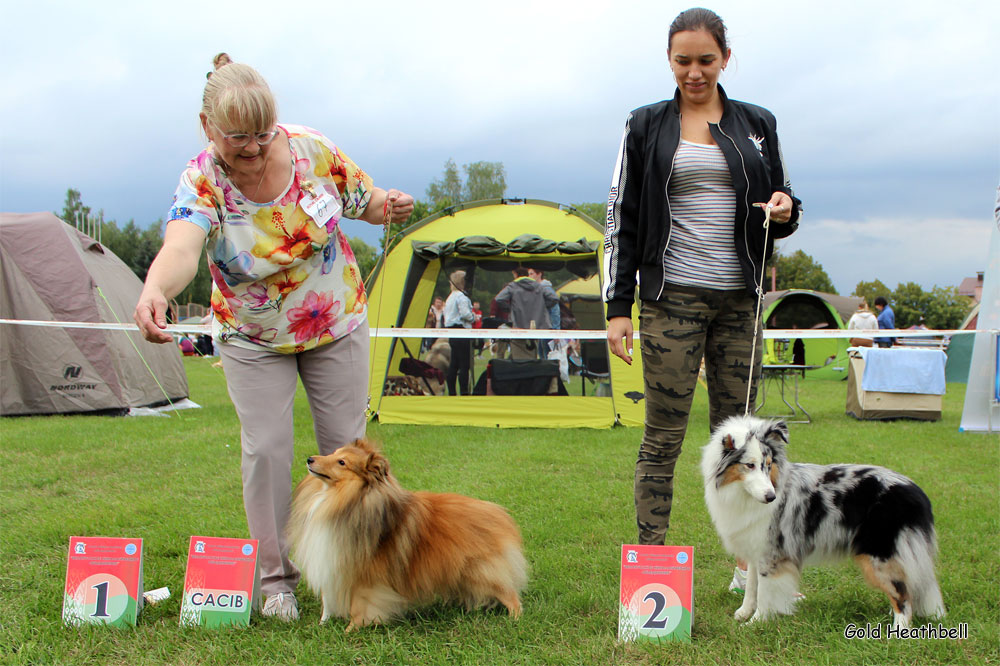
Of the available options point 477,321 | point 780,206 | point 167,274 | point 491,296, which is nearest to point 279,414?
point 167,274

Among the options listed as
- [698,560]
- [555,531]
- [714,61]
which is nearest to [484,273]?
[555,531]

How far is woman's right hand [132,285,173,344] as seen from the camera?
1.86 m

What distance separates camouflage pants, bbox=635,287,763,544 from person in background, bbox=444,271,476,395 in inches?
188

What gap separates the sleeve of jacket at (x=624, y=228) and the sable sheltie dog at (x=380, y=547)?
3.12ft

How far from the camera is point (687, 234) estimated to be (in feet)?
7.79

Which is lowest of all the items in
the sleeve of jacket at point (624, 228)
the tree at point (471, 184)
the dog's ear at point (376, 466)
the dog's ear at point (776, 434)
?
the dog's ear at point (376, 466)

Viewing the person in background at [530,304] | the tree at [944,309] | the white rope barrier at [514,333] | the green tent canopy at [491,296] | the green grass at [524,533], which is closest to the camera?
the green grass at [524,533]

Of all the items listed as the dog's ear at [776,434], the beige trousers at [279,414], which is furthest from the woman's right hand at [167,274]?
the dog's ear at [776,434]

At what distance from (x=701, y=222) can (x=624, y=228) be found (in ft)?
0.85

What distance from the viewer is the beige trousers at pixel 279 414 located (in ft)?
7.91

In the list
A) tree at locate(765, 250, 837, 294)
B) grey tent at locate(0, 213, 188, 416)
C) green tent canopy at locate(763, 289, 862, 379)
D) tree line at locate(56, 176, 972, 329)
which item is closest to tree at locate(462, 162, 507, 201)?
tree line at locate(56, 176, 972, 329)

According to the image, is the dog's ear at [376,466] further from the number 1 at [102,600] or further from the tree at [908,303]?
the tree at [908,303]

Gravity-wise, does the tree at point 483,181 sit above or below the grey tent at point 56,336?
above

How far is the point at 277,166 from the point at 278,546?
1.35 meters
